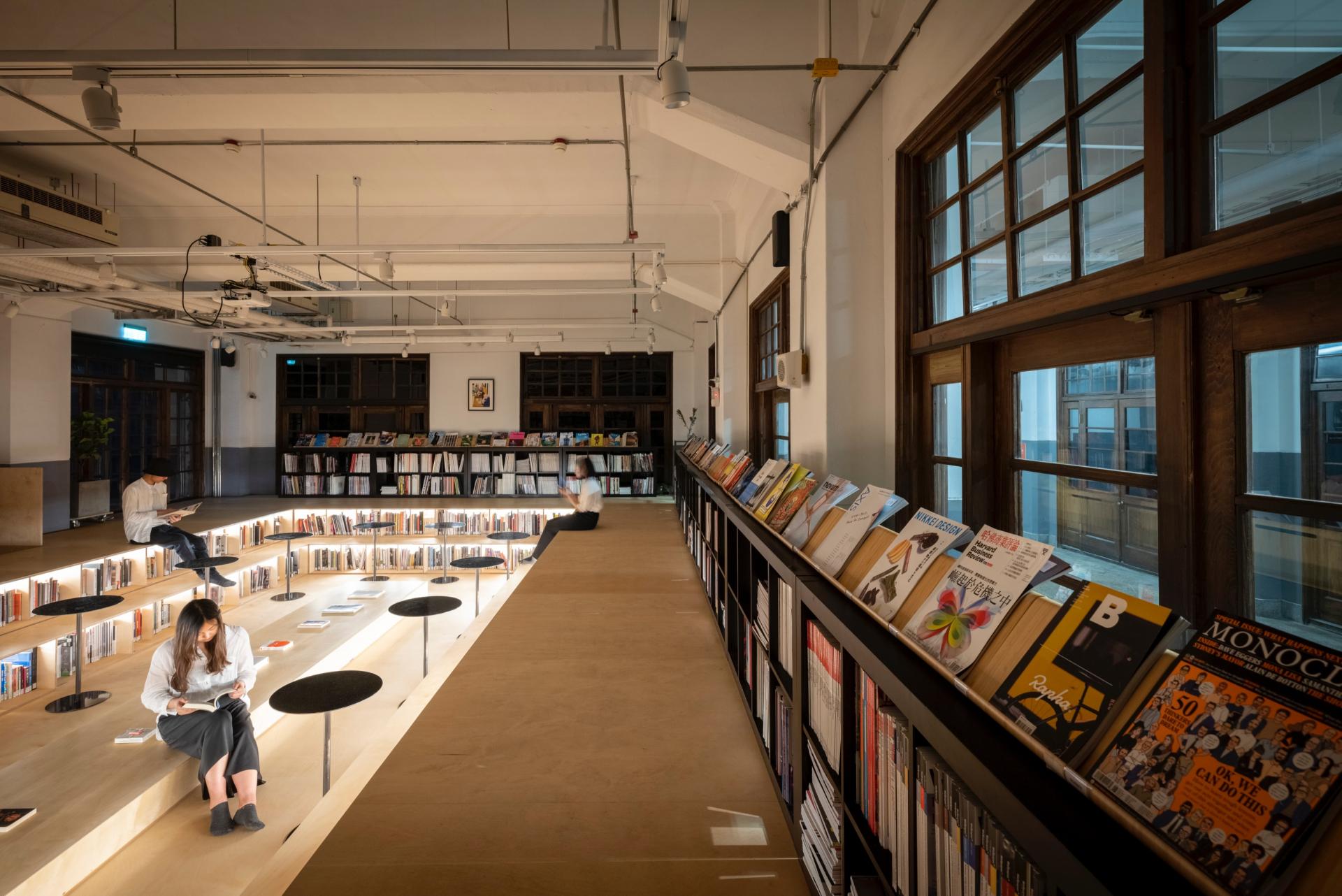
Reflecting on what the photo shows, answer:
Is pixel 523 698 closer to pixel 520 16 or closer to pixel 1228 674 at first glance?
pixel 1228 674

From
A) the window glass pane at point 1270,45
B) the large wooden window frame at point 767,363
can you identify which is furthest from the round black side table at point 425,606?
the window glass pane at point 1270,45

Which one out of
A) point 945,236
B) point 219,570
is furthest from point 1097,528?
point 219,570

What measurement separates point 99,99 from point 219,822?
388 cm

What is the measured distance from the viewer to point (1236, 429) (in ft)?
4.44

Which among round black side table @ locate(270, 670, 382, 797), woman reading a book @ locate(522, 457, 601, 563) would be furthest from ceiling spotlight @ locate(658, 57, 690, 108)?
woman reading a book @ locate(522, 457, 601, 563)

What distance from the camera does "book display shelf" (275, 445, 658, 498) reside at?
→ 36.8 ft

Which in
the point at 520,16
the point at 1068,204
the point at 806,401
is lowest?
the point at 806,401

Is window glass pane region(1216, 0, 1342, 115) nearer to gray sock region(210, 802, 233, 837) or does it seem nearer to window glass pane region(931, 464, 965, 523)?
window glass pane region(931, 464, 965, 523)

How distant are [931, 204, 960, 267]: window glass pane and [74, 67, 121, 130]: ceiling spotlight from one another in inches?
133

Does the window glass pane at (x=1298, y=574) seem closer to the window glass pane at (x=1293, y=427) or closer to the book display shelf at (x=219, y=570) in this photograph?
the window glass pane at (x=1293, y=427)

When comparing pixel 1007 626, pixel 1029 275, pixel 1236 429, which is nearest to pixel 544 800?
pixel 1007 626

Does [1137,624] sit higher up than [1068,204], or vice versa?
[1068,204]

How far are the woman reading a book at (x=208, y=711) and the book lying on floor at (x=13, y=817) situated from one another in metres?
0.65

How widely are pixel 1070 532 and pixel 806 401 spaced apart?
5.63 feet
